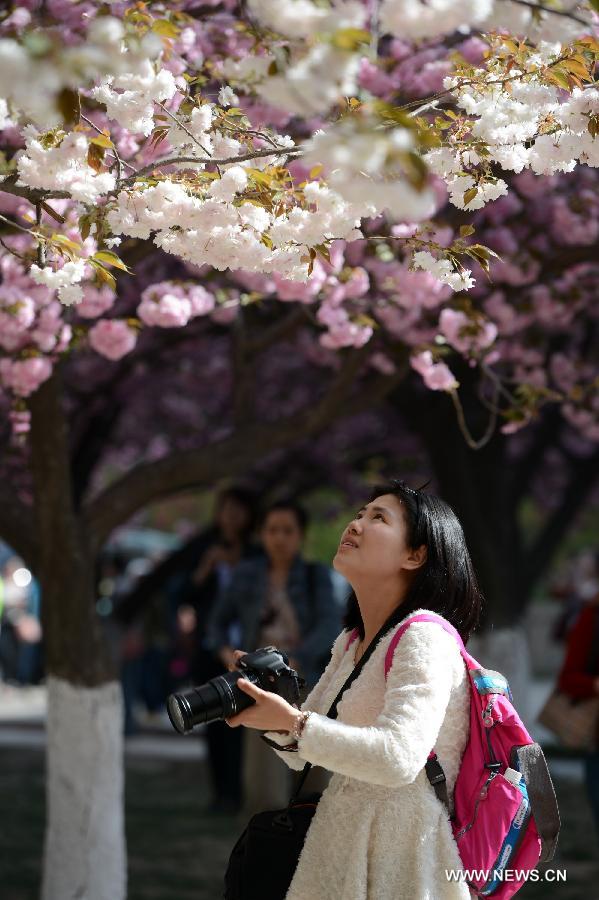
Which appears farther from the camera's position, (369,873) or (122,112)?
(122,112)

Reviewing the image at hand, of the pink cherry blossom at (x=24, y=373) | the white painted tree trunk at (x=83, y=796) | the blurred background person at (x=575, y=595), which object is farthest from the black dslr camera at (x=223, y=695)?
the blurred background person at (x=575, y=595)

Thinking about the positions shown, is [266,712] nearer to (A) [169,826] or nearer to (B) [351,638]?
(B) [351,638]

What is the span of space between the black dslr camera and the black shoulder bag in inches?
7.8

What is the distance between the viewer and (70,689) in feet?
20.4

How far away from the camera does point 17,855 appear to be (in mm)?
7777

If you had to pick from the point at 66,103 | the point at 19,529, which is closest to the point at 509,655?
the point at 19,529

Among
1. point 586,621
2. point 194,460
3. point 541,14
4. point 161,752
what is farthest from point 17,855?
point 541,14

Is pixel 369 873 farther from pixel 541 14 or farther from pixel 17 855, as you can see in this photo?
pixel 17 855

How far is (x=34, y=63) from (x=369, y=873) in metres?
1.96

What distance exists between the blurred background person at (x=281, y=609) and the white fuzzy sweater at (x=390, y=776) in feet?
12.2

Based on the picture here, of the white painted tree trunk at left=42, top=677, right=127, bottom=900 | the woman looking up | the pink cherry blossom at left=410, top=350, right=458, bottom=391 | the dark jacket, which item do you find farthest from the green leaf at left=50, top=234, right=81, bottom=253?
the dark jacket

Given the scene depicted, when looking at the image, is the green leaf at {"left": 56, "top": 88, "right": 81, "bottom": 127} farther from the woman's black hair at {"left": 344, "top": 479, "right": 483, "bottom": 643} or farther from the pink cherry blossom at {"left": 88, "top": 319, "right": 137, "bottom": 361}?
the pink cherry blossom at {"left": 88, "top": 319, "right": 137, "bottom": 361}

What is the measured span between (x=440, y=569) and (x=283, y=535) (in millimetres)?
3830

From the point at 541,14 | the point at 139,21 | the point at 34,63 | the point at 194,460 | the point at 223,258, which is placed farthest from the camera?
the point at 194,460
